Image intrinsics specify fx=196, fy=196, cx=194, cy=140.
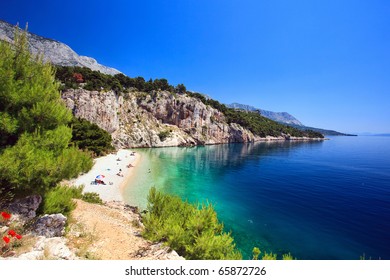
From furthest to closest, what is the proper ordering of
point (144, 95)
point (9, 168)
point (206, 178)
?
point (144, 95)
point (206, 178)
point (9, 168)

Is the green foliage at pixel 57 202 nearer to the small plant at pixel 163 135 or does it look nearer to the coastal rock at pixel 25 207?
the coastal rock at pixel 25 207

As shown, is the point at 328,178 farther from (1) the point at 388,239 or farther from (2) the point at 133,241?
(2) the point at 133,241

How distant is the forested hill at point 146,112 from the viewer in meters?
65.3

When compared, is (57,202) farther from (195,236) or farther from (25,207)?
(195,236)

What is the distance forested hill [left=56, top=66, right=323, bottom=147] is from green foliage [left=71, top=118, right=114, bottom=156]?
21.6 metres

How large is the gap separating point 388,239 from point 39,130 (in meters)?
27.7

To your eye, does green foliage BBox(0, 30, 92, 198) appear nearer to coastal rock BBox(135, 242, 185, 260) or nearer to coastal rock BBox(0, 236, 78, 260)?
coastal rock BBox(0, 236, 78, 260)

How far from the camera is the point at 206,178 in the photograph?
37000 millimetres

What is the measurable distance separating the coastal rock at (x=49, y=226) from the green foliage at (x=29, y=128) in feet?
3.79

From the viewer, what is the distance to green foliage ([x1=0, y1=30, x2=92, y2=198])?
7145mm

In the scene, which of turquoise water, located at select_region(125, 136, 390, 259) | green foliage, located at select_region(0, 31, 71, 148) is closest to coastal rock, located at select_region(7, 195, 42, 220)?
green foliage, located at select_region(0, 31, 71, 148)
